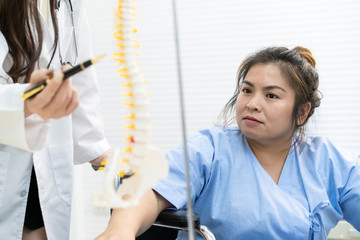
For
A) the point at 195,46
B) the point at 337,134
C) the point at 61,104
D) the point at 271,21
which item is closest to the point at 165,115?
the point at 195,46

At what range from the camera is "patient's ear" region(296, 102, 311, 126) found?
4.51 feet

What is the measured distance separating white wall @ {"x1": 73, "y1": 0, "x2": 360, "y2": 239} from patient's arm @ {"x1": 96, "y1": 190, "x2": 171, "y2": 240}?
85cm

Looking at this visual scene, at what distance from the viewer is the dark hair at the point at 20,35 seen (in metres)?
0.92

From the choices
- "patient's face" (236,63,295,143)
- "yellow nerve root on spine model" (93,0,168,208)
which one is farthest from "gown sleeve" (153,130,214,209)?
"yellow nerve root on spine model" (93,0,168,208)

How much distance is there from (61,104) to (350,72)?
5.46ft

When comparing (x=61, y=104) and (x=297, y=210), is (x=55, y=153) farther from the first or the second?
(x=297, y=210)

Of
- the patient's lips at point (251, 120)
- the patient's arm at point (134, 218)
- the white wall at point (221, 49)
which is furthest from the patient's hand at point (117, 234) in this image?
the white wall at point (221, 49)

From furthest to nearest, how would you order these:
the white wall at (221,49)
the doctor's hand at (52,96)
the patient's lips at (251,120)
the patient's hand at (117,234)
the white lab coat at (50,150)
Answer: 1. the white wall at (221,49)
2. the patient's lips at (251,120)
3. the patient's hand at (117,234)
4. the white lab coat at (50,150)
5. the doctor's hand at (52,96)

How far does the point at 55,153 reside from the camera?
1080 millimetres

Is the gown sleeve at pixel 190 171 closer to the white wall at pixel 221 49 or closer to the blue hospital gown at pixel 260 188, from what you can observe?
the blue hospital gown at pixel 260 188

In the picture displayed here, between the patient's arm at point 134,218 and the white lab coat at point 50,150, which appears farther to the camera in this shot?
the patient's arm at point 134,218

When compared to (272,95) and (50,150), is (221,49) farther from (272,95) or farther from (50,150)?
(50,150)

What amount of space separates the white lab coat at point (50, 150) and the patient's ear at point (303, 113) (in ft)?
2.17

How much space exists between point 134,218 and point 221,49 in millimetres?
1186
